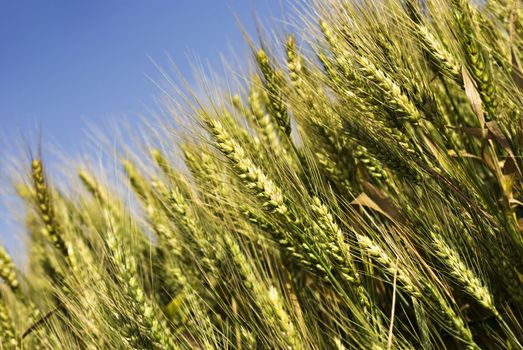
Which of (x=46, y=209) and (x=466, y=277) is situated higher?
(x=46, y=209)

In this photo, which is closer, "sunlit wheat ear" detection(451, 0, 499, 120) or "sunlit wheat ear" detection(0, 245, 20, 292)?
"sunlit wheat ear" detection(451, 0, 499, 120)

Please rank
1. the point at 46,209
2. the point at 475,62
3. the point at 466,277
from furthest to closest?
the point at 46,209, the point at 475,62, the point at 466,277

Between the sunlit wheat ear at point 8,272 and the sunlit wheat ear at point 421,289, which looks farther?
Answer: the sunlit wheat ear at point 8,272

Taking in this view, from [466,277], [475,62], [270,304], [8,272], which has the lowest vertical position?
[466,277]

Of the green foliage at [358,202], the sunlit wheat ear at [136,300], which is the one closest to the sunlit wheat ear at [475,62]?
the green foliage at [358,202]

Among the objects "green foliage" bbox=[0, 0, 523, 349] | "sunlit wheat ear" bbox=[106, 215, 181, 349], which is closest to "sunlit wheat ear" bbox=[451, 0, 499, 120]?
"green foliage" bbox=[0, 0, 523, 349]

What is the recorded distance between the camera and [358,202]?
3.80 feet

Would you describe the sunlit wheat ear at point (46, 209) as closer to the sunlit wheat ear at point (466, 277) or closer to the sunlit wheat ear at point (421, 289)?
the sunlit wheat ear at point (421, 289)

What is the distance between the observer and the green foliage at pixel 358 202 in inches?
39.4

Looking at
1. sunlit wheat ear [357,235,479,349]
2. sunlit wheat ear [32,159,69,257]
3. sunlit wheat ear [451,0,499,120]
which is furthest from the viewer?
sunlit wheat ear [32,159,69,257]

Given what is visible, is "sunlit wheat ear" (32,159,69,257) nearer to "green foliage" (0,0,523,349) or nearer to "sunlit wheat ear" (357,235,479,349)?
"green foliage" (0,0,523,349)

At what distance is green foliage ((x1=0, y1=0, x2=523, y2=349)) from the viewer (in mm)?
1000

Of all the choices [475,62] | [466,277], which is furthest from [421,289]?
[475,62]

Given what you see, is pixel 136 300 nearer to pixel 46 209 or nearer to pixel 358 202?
pixel 358 202
